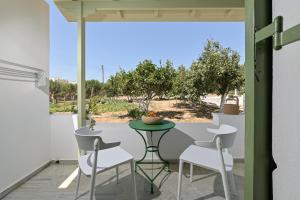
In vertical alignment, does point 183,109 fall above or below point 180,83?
below

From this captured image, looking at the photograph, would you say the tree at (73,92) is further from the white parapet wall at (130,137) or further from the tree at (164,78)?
the tree at (164,78)

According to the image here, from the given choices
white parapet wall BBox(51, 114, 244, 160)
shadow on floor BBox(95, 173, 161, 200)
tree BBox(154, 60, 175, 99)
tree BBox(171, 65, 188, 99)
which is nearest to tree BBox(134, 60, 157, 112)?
tree BBox(154, 60, 175, 99)

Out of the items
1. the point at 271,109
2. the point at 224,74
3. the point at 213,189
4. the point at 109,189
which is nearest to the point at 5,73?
the point at 109,189

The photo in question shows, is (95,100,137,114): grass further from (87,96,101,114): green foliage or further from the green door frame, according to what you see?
the green door frame

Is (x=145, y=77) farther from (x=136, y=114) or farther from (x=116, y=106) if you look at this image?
(x=136, y=114)

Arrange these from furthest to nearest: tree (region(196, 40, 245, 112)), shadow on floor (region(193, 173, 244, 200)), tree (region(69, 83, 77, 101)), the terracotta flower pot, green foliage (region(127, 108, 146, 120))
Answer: tree (region(196, 40, 245, 112)) → tree (region(69, 83, 77, 101)) → green foliage (region(127, 108, 146, 120)) → the terracotta flower pot → shadow on floor (region(193, 173, 244, 200))

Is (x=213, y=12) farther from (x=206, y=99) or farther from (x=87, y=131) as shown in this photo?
(x=206, y=99)

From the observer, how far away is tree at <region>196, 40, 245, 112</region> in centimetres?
580

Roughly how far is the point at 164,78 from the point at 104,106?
272 cm

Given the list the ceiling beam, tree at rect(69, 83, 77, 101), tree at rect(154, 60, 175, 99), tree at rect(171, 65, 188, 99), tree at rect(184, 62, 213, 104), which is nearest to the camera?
the ceiling beam

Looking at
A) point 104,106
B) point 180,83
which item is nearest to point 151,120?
point 104,106

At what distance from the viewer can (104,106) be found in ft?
19.0

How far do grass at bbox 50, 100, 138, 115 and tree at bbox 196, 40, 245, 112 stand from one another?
252 cm

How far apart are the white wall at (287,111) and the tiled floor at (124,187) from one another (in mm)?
1891
